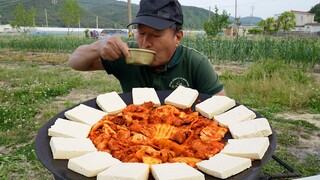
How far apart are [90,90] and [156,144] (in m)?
6.60

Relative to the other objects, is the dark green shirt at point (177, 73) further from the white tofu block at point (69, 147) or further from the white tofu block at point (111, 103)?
the white tofu block at point (69, 147)

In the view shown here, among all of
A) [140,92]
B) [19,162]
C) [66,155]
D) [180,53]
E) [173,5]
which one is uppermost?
[173,5]

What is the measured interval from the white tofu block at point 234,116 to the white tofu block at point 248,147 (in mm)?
250

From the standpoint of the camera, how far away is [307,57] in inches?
357

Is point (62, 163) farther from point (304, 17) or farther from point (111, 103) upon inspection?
point (304, 17)

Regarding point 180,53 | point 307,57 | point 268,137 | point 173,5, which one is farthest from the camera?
point 307,57

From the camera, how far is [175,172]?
1199 mm

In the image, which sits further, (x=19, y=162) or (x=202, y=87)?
(x=19, y=162)

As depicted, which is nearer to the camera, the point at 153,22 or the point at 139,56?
the point at 139,56

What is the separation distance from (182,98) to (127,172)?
38.7 inches

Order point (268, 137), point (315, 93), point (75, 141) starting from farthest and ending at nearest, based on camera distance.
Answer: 1. point (315, 93)
2. point (268, 137)
3. point (75, 141)

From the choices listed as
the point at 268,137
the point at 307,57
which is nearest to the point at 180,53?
the point at 268,137

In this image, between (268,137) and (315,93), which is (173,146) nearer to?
(268,137)

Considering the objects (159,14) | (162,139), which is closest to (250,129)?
(162,139)
